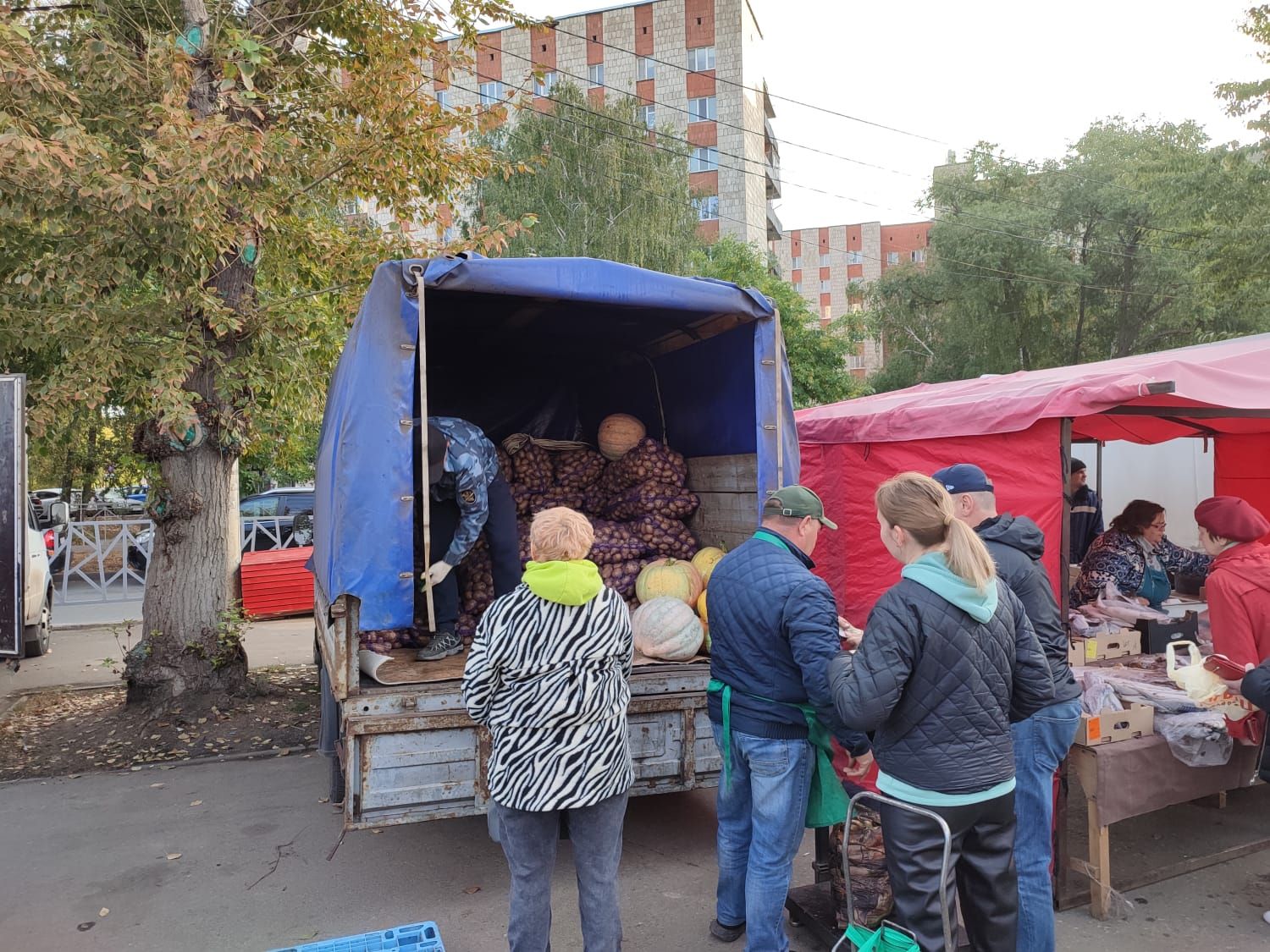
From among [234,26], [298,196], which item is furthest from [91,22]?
[298,196]

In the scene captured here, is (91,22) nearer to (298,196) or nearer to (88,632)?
(298,196)

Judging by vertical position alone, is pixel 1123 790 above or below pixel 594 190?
below

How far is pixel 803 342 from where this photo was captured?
68.8 ft

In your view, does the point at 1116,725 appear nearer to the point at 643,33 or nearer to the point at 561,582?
the point at 561,582

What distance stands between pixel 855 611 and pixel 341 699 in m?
4.79

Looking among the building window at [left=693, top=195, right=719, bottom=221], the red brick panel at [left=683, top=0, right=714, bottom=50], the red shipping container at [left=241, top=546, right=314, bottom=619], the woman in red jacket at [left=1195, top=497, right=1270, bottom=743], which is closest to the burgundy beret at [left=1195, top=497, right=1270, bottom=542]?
the woman in red jacket at [left=1195, top=497, right=1270, bottom=743]

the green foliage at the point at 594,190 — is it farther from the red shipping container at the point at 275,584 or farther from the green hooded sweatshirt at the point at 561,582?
the green hooded sweatshirt at the point at 561,582

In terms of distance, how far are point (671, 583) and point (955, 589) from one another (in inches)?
100

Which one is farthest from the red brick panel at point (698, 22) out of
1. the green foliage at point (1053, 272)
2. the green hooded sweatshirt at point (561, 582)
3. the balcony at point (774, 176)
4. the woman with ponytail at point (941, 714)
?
the woman with ponytail at point (941, 714)

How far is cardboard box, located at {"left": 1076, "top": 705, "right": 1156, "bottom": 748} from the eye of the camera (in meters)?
3.87

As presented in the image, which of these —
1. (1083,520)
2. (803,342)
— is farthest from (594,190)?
(1083,520)

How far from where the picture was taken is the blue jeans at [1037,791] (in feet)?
10.5

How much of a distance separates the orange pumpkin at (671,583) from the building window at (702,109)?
33352mm

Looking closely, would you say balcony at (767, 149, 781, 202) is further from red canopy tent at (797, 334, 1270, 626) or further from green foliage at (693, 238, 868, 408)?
red canopy tent at (797, 334, 1270, 626)
